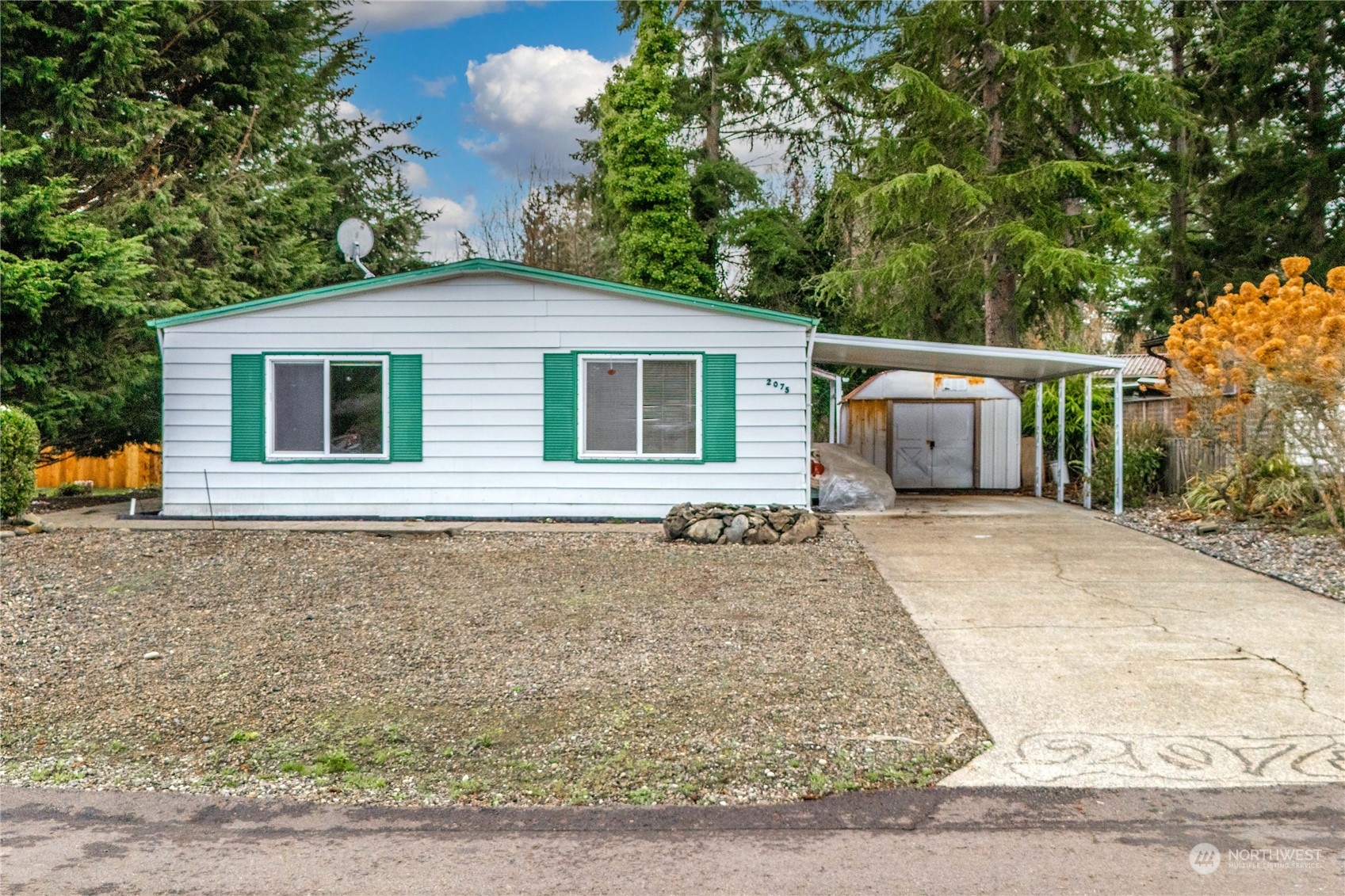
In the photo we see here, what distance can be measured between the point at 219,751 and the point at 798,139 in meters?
21.9

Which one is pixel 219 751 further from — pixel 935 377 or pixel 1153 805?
pixel 935 377

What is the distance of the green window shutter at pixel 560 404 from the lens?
1137cm

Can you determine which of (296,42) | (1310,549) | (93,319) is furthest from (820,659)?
(296,42)

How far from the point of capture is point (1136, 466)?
44.6 feet

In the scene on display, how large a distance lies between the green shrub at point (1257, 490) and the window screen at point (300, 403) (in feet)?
34.1

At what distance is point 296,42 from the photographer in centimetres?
1758

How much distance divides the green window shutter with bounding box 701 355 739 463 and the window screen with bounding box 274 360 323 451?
4.52 m

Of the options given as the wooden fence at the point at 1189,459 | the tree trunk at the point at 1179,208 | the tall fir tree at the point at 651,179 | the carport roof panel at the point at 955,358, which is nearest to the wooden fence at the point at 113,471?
the tall fir tree at the point at 651,179

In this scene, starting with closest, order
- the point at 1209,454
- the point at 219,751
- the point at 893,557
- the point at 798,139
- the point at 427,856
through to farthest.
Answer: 1. the point at 427,856
2. the point at 219,751
3. the point at 893,557
4. the point at 1209,454
5. the point at 798,139

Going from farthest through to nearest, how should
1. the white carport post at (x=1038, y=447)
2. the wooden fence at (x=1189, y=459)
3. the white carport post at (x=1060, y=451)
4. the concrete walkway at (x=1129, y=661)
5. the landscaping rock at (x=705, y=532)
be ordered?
the white carport post at (x=1038, y=447) → the white carport post at (x=1060, y=451) → the wooden fence at (x=1189, y=459) → the landscaping rock at (x=705, y=532) → the concrete walkway at (x=1129, y=661)

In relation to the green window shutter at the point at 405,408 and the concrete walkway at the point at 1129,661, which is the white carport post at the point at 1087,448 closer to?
the concrete walkway at the point at 1129,661

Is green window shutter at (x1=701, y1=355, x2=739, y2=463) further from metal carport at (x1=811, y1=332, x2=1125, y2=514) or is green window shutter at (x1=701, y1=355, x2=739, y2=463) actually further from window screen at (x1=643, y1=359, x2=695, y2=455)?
metal carport at (x1=811, y1=332, x2=1125, y2=514)

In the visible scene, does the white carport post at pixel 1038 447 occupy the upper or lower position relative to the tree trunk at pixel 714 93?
lower

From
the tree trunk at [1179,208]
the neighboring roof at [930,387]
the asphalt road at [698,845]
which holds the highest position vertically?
the tree trunk at [1179,208]
